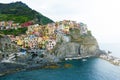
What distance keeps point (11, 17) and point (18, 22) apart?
50.0ft

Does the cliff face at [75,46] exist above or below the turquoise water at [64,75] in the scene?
above

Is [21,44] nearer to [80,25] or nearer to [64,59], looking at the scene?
[64,59]

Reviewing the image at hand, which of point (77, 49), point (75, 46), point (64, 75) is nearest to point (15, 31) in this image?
point (75, 46)

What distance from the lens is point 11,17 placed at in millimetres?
182125

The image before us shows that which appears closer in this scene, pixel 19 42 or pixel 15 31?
pixel 19 42

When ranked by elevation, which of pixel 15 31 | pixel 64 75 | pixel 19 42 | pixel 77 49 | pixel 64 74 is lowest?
pixel 64 75

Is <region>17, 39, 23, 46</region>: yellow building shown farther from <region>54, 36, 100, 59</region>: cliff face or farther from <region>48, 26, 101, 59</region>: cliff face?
<region>54, 36, 100, 59</region>: cliff face

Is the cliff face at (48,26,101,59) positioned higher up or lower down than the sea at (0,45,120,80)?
higher up

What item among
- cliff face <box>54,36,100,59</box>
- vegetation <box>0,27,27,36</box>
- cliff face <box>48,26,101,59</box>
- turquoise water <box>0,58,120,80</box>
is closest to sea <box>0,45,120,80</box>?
turquoise water <box>0,58,120,80</box>

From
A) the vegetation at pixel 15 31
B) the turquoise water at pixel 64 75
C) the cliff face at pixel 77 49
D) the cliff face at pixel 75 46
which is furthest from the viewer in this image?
the vegetation at pixel 15 31

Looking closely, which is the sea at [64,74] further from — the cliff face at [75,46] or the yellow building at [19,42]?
the yellow building at [19,42]

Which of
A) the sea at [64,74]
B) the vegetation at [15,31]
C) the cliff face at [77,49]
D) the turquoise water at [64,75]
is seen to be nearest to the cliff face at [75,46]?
the cliff face at [77,49]

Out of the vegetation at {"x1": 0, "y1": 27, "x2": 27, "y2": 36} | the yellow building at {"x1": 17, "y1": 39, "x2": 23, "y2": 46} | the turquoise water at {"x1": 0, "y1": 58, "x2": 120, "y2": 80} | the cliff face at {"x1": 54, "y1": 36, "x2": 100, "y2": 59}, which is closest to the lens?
the turquoise water at {"x1": 0, "y1": 58, "x2": 120, "y2": 80}

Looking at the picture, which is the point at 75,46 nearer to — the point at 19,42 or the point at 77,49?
the point at 77,49
